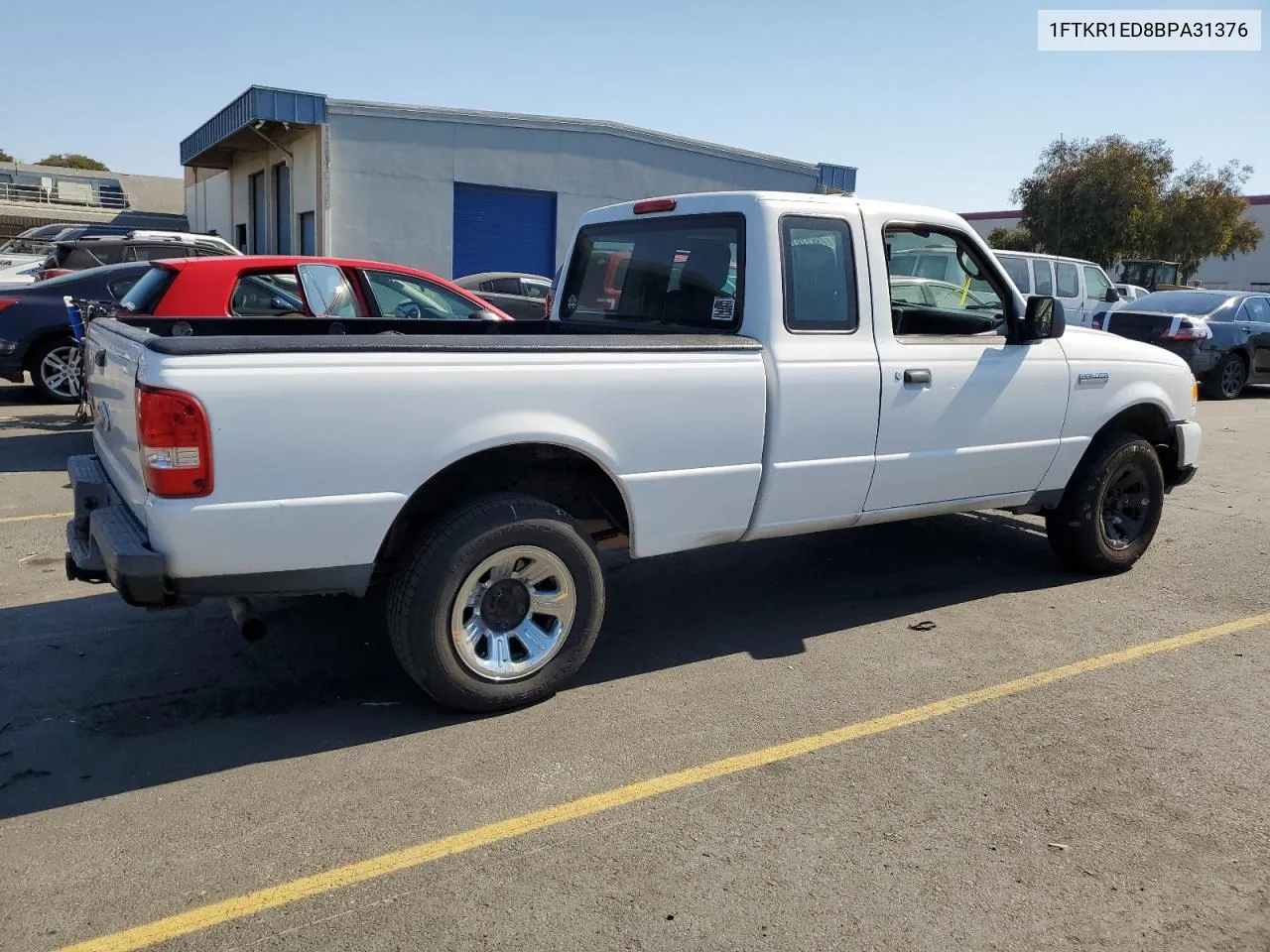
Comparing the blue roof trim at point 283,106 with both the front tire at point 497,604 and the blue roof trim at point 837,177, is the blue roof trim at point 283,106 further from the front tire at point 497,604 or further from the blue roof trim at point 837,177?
the front tire at point 497,604

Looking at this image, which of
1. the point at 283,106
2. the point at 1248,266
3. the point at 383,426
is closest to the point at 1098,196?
the point at 1248,266

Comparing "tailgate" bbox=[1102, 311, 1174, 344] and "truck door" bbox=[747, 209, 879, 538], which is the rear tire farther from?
"truck door" bbox=[747, 209, 879, 538]

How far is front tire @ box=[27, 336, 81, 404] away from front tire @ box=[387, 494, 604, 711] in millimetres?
8293

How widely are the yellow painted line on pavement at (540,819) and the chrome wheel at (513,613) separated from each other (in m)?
0.75

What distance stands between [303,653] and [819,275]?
2.89m

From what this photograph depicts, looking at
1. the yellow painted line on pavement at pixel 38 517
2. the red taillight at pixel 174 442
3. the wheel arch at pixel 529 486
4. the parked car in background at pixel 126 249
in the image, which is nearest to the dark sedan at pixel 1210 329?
the parked car in background at pixel 126 249

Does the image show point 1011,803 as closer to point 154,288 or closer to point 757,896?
point 757,896

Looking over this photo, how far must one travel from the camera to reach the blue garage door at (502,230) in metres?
22.0

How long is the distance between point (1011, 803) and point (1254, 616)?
9.67 feet

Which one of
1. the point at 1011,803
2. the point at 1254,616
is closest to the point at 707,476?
the point at 1011,803

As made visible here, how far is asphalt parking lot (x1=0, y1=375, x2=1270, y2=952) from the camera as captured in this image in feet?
9.34

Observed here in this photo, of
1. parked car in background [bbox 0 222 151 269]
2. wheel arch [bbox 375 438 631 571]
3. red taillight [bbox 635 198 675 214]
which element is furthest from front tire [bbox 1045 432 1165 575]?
parked car in background [bbox 0 222 151 269]

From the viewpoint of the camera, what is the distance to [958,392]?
5.04 meters

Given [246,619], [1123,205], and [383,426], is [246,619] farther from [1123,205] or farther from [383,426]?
[1123,205]
